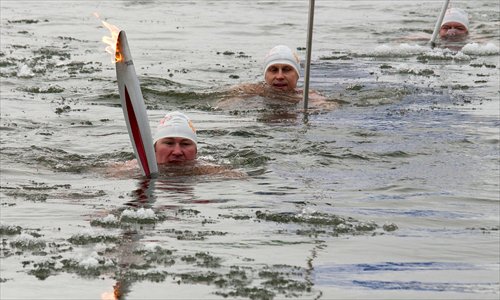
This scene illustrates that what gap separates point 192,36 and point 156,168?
13.6 metres

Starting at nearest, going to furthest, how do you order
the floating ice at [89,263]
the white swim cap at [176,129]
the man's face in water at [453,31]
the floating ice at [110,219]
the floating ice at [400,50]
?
the floating ice at [89,263]
the floating ice at [110,219]
the white swim cap at [176,129]
the floating ice at [400,50]
the man's face in water at [453,31]

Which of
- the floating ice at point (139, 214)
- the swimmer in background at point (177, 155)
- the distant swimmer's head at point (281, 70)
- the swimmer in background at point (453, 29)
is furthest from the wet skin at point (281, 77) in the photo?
the floating ice at point (139, 214)

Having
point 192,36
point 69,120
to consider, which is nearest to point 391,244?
point 69,120

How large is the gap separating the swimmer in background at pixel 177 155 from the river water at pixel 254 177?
21 cm

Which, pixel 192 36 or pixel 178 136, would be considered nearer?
pixel 178 136

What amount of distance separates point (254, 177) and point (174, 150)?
105cm

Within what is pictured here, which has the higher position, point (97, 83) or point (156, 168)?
point (97, 83)

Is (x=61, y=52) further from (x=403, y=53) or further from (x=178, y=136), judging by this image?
(x=178, y=136)

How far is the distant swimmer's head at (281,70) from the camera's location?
1912 cm

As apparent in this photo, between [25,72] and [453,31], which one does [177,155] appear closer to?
[25,72]

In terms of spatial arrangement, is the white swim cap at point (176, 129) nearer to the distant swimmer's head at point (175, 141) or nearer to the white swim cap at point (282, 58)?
the distant swimmer's head at point (175, 141)

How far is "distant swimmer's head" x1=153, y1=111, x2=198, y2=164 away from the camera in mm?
13930

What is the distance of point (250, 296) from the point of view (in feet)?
27.0

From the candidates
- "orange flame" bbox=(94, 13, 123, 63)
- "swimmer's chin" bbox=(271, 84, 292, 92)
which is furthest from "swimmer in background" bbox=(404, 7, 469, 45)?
"orange flame" bbox=(94, 13, 123, 63)
